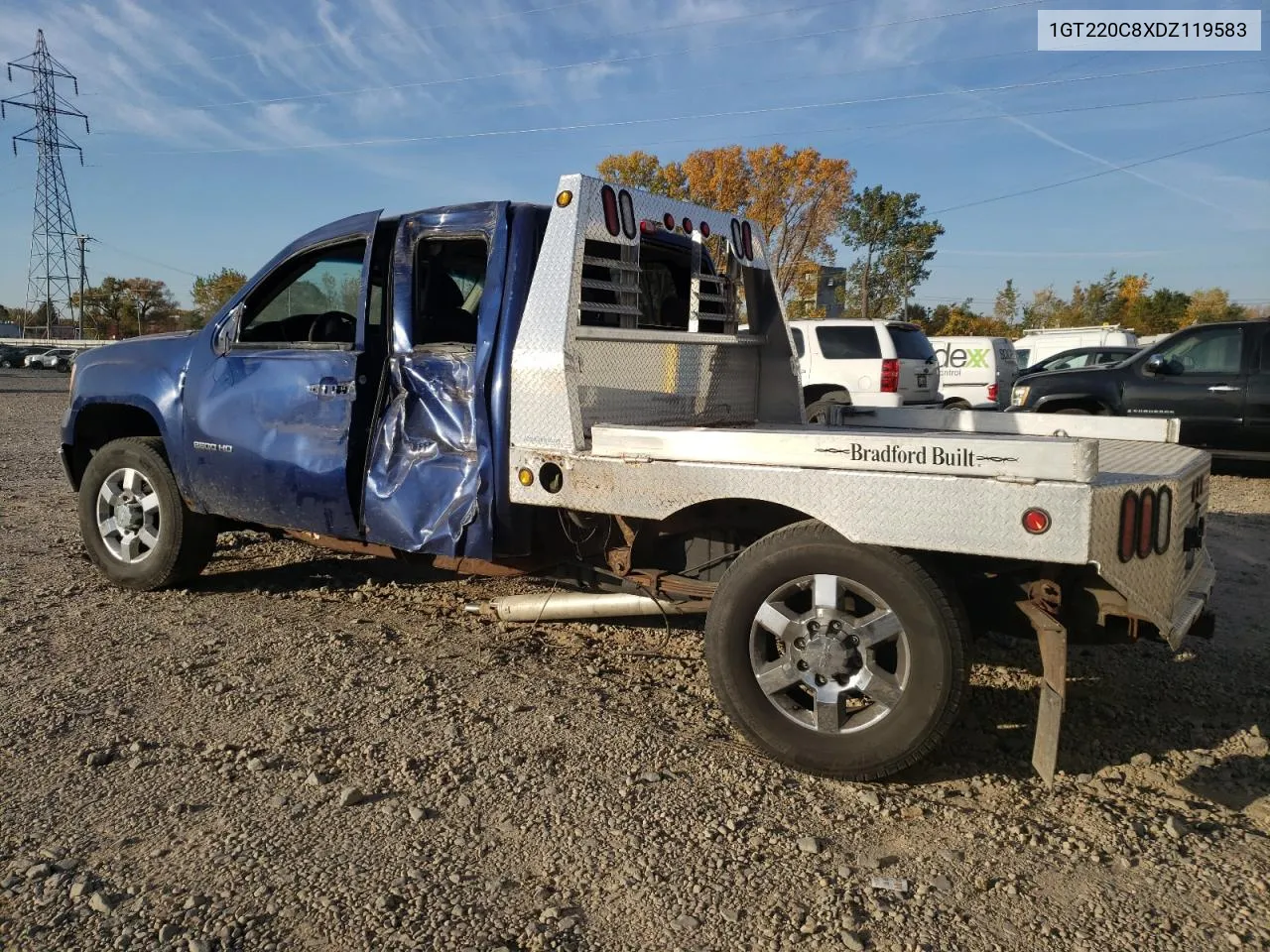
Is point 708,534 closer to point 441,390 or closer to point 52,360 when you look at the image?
point 441,390

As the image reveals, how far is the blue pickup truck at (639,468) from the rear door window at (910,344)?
25.9ft

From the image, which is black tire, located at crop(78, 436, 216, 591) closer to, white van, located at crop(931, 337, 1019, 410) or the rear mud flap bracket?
the rear mud flap bracket

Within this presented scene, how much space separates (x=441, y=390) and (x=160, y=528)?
231 centimetres

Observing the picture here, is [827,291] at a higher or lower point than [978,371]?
higher

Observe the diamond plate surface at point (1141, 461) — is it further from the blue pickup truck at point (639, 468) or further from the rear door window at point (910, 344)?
the rear door window at point (910, 344)

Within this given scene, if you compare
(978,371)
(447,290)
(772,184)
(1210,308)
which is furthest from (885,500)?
(1210,308)

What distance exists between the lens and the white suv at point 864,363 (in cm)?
1280

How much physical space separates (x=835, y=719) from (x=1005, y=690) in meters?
1.42

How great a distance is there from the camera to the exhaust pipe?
412 centimetres

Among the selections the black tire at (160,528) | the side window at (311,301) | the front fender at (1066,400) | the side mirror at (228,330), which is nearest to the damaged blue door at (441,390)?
the side window at (311,301)

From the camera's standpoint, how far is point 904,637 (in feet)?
10.5

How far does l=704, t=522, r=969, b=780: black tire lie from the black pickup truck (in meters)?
8.56

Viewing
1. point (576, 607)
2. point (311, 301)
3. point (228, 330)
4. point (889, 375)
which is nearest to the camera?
point (576, 607)

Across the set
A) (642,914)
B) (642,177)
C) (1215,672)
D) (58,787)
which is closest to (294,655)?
(58,787)
